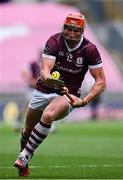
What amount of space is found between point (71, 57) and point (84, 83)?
67.9 feet

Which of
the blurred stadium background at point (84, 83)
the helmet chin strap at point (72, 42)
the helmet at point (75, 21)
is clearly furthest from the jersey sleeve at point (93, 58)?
the blurred stadium background at point (84, 83)

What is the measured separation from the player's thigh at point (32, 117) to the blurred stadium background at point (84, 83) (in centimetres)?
169

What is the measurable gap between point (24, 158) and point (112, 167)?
192 cm

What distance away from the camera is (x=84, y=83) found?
1340 inches

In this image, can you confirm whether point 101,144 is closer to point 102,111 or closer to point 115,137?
point 115,137

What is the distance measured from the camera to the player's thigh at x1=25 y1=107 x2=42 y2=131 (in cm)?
1379

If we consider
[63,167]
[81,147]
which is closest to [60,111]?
[63,167]

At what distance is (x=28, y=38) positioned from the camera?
38938 mm

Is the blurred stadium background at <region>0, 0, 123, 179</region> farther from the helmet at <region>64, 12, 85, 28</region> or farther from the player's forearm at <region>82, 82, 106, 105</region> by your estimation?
the helmet at <region>64, 12, 85, 28</region>

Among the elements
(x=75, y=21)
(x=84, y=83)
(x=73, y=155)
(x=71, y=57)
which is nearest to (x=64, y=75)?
(x=71, y=57)

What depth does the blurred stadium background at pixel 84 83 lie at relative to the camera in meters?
18.7

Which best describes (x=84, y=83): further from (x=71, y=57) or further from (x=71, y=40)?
(x=71, y=40)

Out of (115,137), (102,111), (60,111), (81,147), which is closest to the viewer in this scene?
(60,111)

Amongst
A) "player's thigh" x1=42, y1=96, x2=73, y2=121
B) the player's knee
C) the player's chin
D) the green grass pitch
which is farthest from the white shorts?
the green grass pitch
